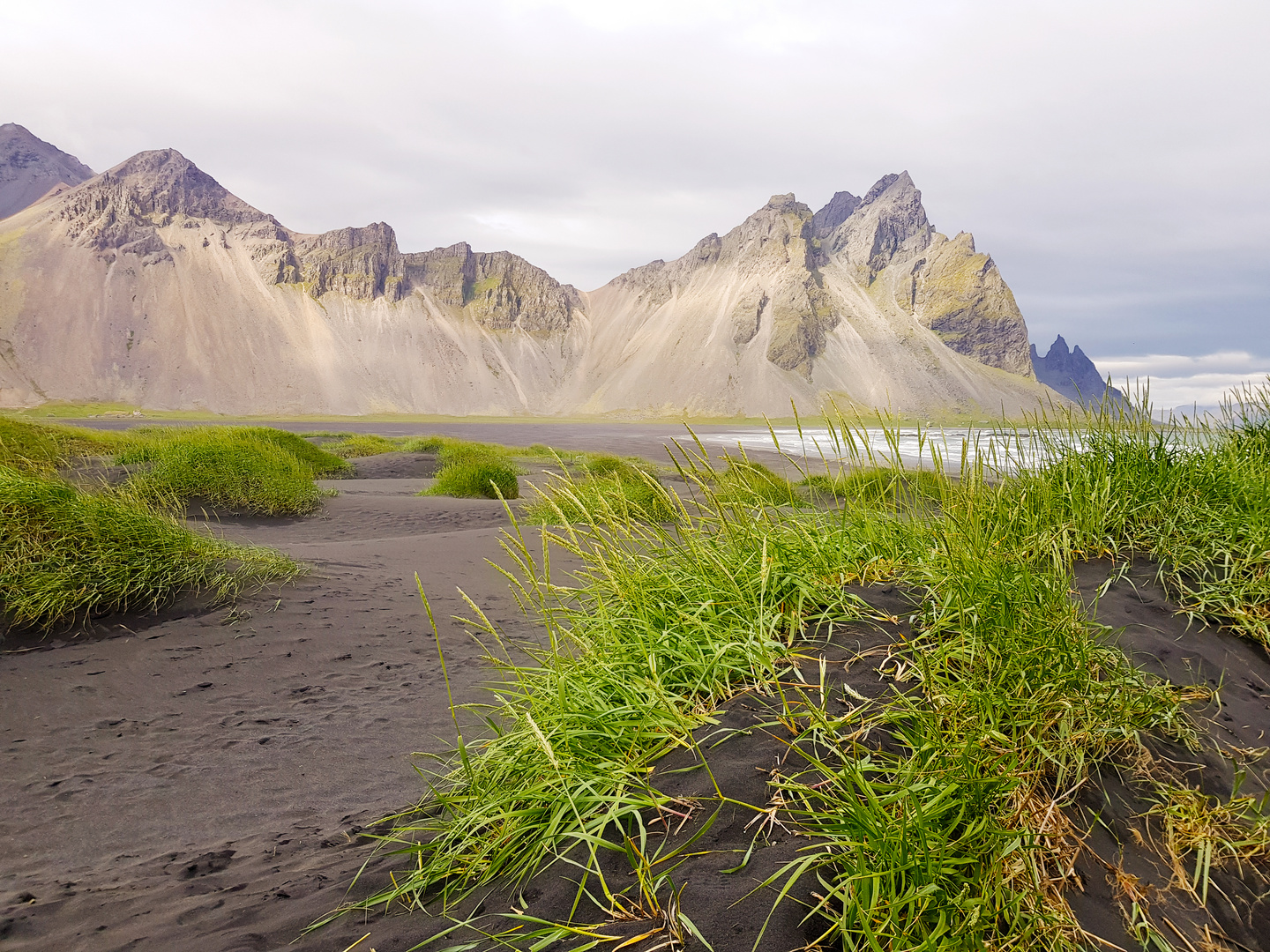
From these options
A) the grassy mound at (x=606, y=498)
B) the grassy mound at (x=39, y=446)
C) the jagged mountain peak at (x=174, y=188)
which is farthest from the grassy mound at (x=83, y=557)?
the jagged mountain peak at (x=174, y=188)

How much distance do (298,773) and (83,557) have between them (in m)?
3.79

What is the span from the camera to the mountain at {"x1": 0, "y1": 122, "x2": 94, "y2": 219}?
7072 inches

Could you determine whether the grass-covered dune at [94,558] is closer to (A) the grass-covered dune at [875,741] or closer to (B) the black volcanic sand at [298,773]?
(B) the black volcanic sand at [298,773]

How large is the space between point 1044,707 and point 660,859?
147 centimetres

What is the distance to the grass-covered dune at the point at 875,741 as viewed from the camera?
1.86m

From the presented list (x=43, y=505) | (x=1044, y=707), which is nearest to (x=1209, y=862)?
(x=1044, y=707)

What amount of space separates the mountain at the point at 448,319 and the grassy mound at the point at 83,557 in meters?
124

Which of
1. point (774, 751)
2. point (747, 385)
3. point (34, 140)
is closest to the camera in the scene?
point (774, 751)

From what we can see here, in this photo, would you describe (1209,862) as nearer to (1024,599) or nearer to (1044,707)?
(1044,707)

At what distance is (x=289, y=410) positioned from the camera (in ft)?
422

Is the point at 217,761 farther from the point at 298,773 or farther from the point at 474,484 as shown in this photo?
the point at 474,484

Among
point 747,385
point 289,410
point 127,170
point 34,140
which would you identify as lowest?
point 289,410

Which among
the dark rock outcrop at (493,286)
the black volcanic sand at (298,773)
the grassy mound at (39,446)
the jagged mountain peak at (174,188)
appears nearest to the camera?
the black volcanic sand at (298,773)

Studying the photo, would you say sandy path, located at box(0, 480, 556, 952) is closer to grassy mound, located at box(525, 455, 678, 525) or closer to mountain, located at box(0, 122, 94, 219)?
grassy mound, located at box(525, 455, 678, 525)
